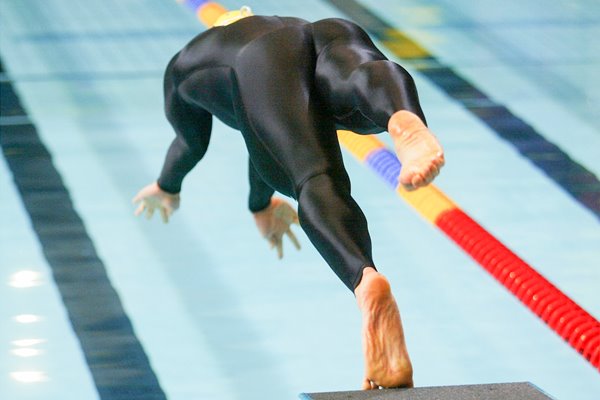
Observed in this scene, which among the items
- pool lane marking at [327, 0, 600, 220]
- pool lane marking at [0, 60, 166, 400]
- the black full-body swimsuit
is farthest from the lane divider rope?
pool lane marking at [0, 60, 166, 400]

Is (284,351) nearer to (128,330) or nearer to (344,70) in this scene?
(128,330)

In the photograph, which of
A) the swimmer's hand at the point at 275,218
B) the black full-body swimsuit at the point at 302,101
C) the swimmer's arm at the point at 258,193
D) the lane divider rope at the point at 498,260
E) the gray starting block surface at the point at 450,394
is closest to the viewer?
the gray starting block surface at the point at 450,394

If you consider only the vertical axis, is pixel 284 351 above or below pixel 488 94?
below

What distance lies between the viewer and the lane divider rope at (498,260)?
104 inches

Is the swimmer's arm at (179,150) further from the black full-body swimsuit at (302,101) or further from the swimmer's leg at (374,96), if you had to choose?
the swimmer's leg at (374,96)

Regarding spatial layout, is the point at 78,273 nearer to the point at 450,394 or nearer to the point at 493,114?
the point at 450,394

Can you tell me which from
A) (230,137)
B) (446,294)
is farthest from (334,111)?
(230,137)

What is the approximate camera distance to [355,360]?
3023mm

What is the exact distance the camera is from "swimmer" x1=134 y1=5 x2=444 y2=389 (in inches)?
89.7

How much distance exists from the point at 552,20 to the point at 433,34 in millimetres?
614

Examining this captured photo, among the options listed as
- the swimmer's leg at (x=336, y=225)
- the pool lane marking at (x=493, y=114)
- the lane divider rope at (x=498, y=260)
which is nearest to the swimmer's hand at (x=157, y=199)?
the lane divider rope at (x=498, y=260)

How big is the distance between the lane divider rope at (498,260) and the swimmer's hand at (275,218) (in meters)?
0.28

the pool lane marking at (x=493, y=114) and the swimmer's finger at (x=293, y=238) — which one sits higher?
the pool lane marking at (x=493, y=114)

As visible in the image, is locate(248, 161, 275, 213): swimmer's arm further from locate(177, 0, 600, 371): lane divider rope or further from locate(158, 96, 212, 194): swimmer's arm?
locate(177, 0, 600, 371): lane divider rope
